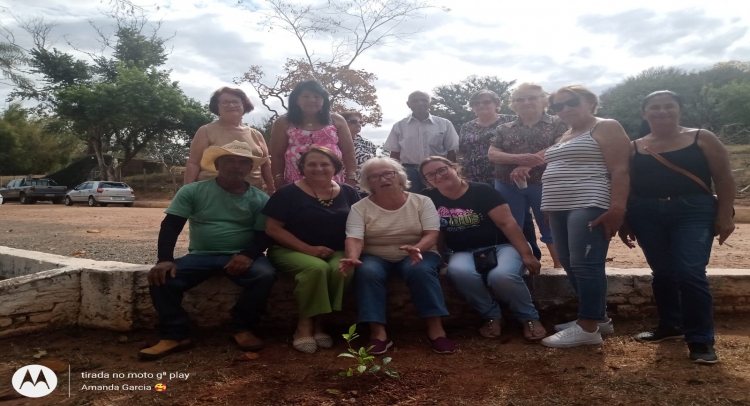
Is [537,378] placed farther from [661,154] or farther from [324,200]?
[324,200]

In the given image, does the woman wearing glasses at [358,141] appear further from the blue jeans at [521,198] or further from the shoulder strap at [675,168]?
the shoulder strap at [675,168]

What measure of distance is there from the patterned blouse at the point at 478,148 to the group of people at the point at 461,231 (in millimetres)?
483

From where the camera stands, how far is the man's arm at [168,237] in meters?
3.00

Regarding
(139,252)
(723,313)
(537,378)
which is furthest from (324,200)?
(139,252)

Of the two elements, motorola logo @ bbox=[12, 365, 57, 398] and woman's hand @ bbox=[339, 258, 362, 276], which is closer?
motorola logo @ bbox=[12, 365, 57, 398]

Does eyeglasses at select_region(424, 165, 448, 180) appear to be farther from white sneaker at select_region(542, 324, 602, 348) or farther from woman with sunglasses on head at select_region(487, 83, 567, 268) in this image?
white sneaker at select_region(542, 324, 602, 348)

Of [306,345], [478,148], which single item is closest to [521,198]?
[478,148]

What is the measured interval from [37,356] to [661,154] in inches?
150

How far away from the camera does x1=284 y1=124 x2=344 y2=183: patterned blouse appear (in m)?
3.77

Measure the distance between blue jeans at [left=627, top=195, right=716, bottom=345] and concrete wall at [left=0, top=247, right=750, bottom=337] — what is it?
0.40 meters

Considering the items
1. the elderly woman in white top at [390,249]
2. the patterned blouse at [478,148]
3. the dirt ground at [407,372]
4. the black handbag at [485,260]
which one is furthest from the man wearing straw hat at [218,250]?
the patterned blouse at [478,148]

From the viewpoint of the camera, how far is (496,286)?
3.08 meters

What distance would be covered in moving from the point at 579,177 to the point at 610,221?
1.00 feet

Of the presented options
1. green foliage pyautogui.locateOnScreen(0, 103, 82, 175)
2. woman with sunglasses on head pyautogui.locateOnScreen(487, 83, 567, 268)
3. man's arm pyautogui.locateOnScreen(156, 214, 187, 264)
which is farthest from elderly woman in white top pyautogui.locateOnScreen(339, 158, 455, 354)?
green foliage pyautogui.locateOnScreen(0, 103, 82, 175)
